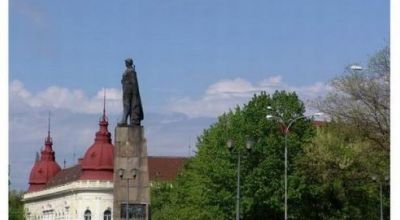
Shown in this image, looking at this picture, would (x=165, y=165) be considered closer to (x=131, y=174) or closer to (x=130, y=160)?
(x=130, y=160)

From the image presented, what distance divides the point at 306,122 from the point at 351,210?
6.49 metres

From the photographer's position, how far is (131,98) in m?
30.6

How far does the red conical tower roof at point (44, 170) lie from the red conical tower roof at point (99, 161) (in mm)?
29063

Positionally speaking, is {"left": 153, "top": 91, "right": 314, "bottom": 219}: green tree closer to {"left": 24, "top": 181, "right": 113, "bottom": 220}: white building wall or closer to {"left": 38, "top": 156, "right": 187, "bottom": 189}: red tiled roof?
{"left": 24, "top": 181, "right": 113, "bottom": 220}: white building wall

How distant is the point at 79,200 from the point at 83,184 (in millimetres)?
2133

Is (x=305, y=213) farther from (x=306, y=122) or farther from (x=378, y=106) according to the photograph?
(x=378, y=106)

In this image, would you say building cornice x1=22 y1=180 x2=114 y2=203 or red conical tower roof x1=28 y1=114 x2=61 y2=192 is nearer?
building cornice x1=22 y1=180 x2=114 y2=203

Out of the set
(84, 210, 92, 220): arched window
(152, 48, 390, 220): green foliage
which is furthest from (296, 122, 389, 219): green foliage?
(84, 210, 92, 220): arched window

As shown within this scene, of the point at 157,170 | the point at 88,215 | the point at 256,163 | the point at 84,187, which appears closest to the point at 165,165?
the point at 157,170

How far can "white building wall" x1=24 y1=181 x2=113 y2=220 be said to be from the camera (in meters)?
125

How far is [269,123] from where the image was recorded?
199ft

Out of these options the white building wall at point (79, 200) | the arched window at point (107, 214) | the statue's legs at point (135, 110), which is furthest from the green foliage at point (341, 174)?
the white building wall at point (79, 200)

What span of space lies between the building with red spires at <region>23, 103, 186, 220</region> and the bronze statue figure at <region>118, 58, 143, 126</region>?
86288mm
